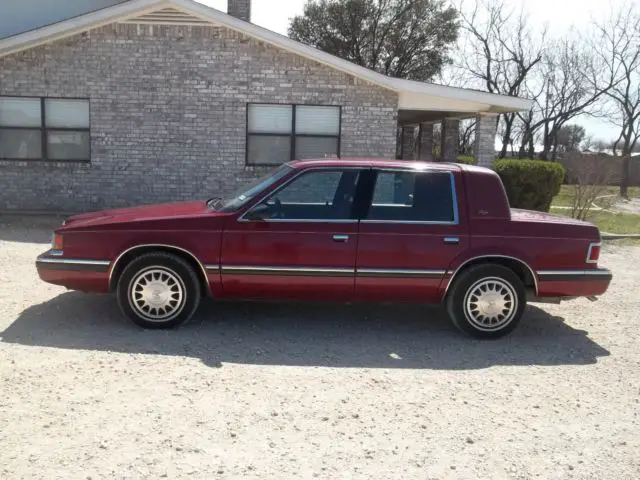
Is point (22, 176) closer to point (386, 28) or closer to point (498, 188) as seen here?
point (498, 188)

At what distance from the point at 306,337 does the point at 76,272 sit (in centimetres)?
212

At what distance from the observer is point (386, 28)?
31750 mm

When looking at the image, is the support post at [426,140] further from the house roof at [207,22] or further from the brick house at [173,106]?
the house roof at [207,22]

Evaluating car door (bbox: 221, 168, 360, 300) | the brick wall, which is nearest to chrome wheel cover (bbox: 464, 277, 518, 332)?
car door (bbox: 221, 168, 360, 300)

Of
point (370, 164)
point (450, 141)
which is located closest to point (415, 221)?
point (370, 164)

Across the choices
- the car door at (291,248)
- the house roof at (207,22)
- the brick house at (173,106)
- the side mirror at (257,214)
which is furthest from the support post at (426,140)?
the side mirror at (257,214)

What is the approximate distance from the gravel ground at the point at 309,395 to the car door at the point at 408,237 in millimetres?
509

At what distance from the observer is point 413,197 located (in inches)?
227

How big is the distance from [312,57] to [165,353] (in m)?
8.72

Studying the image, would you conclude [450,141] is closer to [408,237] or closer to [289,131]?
[289,131]

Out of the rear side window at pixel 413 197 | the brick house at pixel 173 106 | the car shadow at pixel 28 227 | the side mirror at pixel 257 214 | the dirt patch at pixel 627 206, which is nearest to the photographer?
the side mirror at pixel 257 214

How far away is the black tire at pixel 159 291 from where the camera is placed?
5594 millimetres

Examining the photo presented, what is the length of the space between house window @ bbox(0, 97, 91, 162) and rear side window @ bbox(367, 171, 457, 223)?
8931 millimetres

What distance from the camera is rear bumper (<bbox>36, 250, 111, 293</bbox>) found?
5.61 metres
